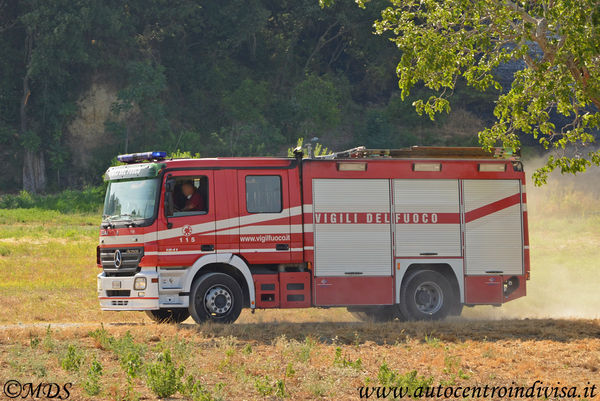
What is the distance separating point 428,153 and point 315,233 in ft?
9.99

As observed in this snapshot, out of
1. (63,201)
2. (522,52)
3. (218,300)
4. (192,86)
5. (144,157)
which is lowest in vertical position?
(218,300)

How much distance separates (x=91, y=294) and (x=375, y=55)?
56593mm

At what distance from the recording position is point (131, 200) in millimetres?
17609

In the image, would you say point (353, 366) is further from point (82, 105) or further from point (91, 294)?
point (82, 105)

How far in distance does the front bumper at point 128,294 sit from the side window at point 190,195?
4.24 feet

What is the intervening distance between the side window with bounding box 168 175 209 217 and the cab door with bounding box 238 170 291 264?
67 cm

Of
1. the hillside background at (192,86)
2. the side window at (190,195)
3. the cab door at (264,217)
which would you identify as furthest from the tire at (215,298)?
the hillside background at (192,86)

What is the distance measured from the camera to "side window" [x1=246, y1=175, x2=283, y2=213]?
58.3ft

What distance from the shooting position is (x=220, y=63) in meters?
74.1

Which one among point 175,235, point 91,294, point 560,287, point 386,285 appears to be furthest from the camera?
point 560,287

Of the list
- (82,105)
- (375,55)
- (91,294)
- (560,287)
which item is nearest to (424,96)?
(375,55)

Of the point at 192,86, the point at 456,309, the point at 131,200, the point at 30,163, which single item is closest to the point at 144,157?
the point at 131,200

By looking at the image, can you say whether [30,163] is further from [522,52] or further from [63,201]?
[522,52]

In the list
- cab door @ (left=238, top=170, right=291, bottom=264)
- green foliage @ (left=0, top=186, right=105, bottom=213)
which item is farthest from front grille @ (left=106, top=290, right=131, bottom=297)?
green foliage @ (left=0, top=186, right=105, bottom=213)
